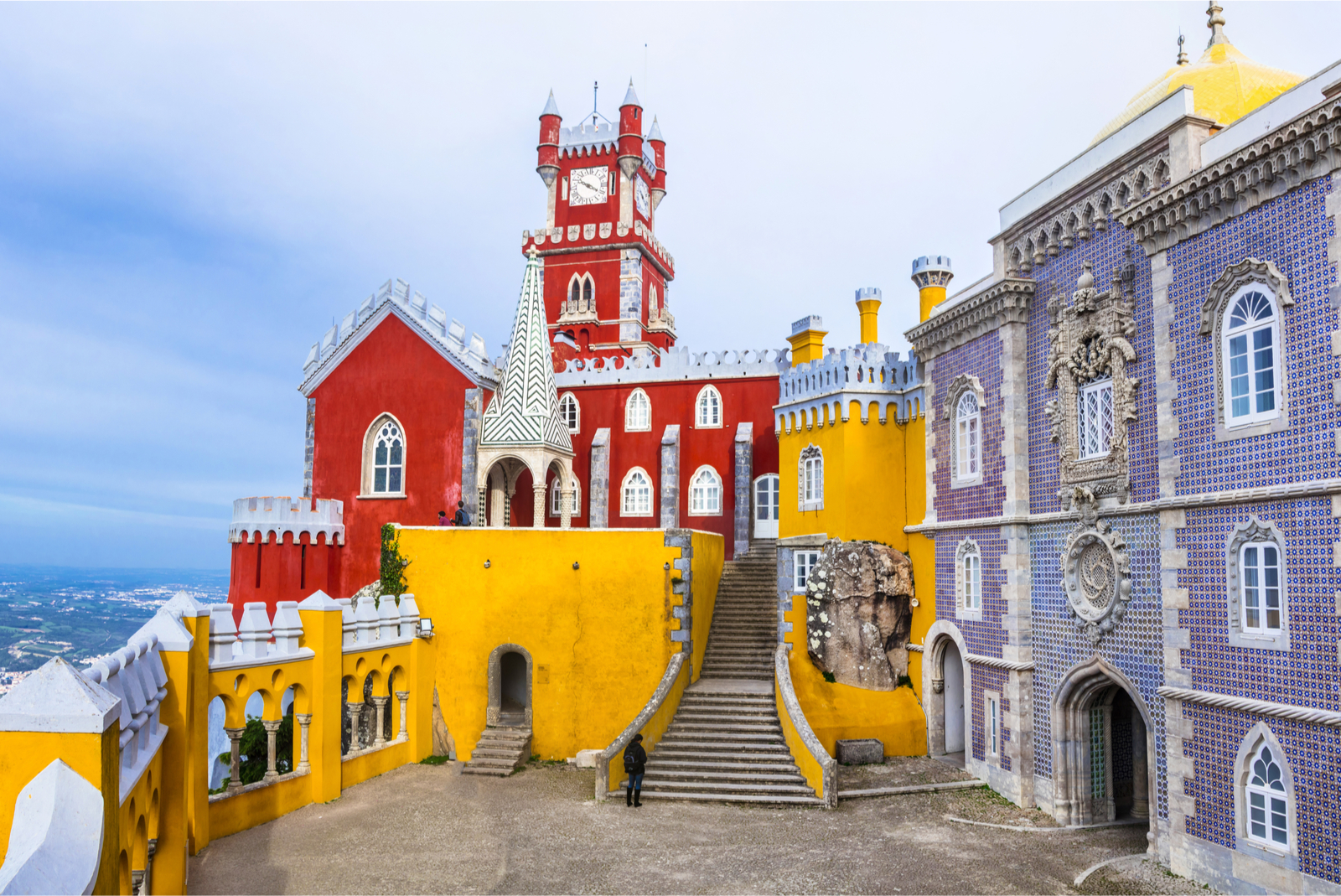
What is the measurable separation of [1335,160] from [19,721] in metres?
13.6

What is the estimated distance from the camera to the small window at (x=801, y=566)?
70.7ft

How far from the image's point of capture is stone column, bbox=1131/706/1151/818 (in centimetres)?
1554

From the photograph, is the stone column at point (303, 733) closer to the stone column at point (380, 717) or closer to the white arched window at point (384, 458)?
the stone column at point (380, 717)

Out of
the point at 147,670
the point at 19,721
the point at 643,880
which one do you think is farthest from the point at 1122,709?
the point at 19,721

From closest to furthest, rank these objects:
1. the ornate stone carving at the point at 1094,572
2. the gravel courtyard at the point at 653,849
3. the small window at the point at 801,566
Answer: the gravel courtyard at the point at 653,849
the ornate stone carving at the point at 1094,572
the small window at the point at 801,566

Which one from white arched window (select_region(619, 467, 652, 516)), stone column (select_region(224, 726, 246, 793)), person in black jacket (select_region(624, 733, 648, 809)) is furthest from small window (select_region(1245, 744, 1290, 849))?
white arched window (select_region(619, 467, 652, 516))

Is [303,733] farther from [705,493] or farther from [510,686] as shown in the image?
[705,493]

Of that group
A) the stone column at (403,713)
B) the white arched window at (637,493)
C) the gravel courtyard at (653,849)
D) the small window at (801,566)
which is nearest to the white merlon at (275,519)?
the stone column at (403,713)

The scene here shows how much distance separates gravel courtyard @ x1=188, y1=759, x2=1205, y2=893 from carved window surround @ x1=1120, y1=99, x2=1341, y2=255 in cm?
861

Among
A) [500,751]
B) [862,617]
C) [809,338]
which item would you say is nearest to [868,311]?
[809,338]

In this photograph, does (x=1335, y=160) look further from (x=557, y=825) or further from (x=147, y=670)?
(x=147, y=670)

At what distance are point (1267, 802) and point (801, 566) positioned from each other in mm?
11625

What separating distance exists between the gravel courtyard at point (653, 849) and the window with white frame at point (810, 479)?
6.88 m

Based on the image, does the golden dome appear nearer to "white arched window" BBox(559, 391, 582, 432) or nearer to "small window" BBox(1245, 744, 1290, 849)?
"small window" BBox(1245, 744, 1290, 849)
